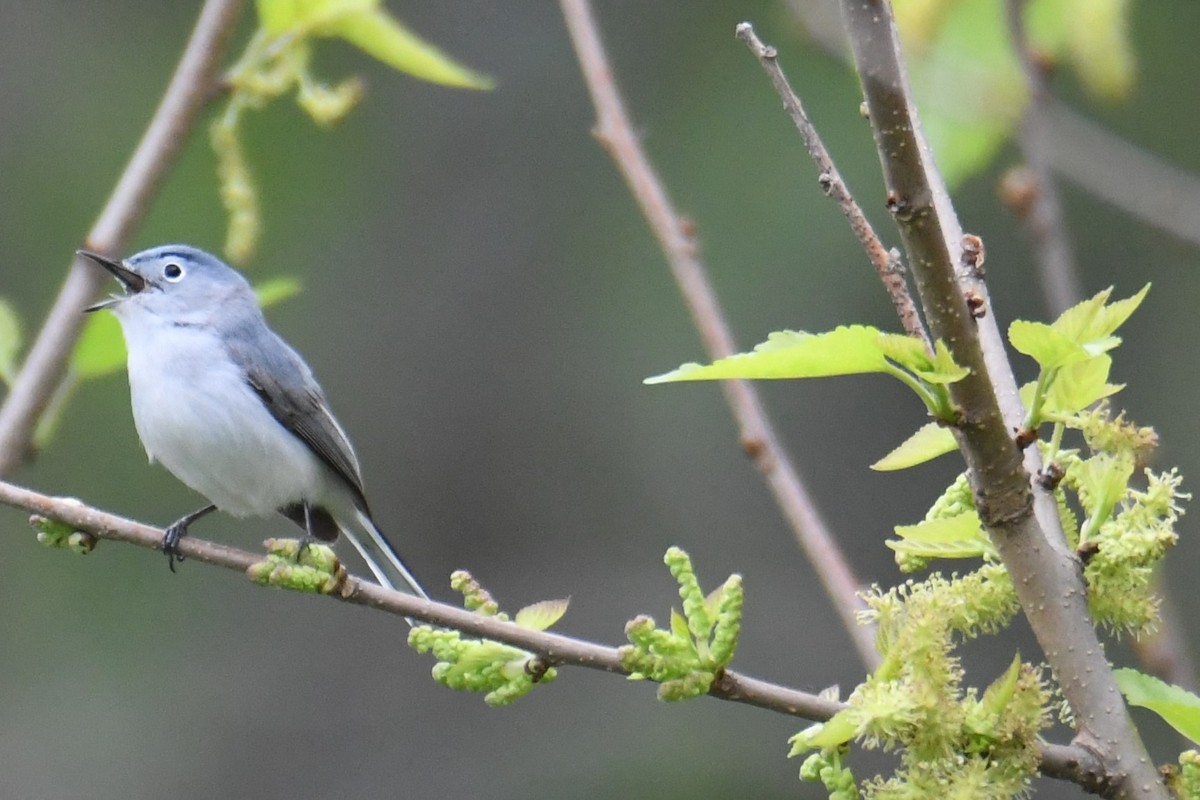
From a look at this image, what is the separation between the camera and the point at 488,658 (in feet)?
5.31

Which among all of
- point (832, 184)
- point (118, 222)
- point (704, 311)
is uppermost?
point (118, 222)

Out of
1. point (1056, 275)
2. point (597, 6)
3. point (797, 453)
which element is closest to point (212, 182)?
point (597, 6)

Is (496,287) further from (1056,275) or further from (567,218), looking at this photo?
(1056,275)

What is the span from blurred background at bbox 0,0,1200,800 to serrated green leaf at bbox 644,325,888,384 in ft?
18.6

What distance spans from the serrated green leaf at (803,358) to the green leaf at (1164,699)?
1.38ft

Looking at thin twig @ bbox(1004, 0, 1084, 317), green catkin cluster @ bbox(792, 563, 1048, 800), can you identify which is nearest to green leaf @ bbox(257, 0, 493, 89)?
thin twig @ bbox(1004, 0, 1084, 317)

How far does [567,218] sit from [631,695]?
259 centimetres

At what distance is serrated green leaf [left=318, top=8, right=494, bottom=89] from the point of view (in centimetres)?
246

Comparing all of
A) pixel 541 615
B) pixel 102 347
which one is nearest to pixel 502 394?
pixel 102 347

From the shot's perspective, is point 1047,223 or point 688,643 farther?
point 1047,223

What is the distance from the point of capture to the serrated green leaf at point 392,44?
2461 millimetres

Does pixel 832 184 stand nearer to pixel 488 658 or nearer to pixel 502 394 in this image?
pixel 488 658

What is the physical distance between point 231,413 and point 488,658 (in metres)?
2.23

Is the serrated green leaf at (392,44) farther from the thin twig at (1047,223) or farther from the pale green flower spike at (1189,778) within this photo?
the pale green flower spike at (1189,778)
